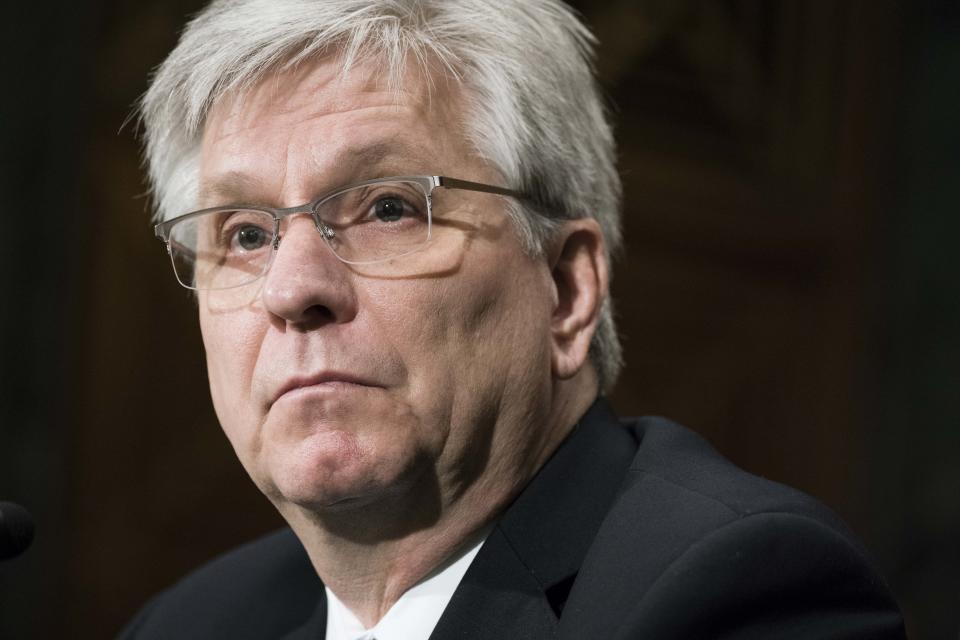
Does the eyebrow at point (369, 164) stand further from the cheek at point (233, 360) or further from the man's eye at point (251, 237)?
the cheek at point (233, 360)

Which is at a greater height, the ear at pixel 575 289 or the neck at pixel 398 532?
the ear at pixel 575 289

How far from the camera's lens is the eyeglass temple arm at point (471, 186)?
1871 mm

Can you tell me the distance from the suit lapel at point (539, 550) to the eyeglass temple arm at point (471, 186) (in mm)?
404

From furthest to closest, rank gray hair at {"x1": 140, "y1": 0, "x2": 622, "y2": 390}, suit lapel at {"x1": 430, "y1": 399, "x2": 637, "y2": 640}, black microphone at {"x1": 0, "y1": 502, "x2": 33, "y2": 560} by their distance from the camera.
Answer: gray hair at {"x1": 140, "y1": 0, "x2": 622, "y2": 390} → suit lapel at {"x1": 430, "y1": 399, "x2": 637, "y2": 640} → black microphone at {"x1": 0, "y1": 502, "x2": 33, "y2": 560}

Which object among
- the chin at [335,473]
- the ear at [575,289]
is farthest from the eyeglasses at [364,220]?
the chin at [335,473]

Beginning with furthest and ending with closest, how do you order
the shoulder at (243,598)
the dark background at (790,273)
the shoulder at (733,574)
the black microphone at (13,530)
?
the dark background at (790,273) → the shoulder at (243,598) → the black microphone at (13,530) → the shoulder at (733,574)

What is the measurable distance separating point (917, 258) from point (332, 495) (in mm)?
4140

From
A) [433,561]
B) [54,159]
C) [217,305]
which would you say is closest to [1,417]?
[54,159]

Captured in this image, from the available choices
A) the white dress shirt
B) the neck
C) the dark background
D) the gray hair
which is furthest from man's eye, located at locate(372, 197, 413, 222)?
the dark background

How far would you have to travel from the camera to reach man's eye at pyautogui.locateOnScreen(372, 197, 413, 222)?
188 cm

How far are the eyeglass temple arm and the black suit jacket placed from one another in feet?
1.29

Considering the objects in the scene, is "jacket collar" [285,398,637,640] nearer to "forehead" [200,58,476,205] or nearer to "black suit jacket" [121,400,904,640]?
"black suit jacket" [121,400,904,640]

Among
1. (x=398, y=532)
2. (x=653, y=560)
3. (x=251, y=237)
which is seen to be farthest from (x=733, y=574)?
(x=251, y=237)

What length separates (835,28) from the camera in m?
5.31
